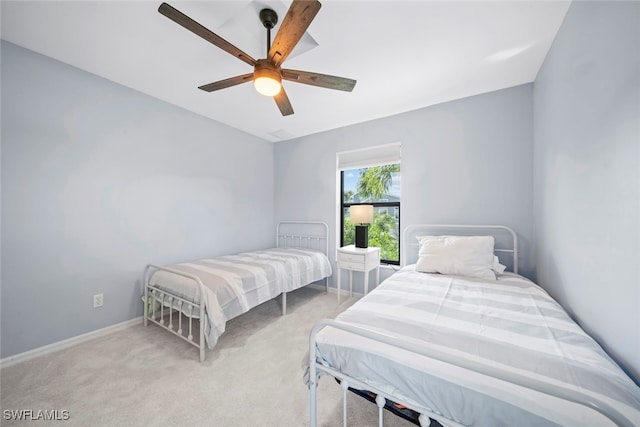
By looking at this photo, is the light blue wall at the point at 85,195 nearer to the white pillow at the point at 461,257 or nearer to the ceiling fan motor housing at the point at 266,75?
the ceiling fan motor housing at the point at 266,75

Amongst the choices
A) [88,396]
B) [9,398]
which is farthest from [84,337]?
[88,396]

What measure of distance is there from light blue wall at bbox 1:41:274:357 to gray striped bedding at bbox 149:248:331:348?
1.63 feet

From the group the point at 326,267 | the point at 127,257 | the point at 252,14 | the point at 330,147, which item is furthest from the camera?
the point at 330,147

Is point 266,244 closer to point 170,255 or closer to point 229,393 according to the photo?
point 170,255

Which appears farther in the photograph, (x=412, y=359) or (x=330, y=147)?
(x=330, y=147)

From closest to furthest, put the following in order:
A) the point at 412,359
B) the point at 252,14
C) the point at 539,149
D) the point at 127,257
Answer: the point at 412,359 < the point at 252,14 < the point at 539,149 < the point at 127,257

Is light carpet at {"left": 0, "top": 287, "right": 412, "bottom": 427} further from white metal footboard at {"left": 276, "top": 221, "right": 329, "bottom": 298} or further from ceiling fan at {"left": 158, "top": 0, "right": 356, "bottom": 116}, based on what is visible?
ceiling fan at {"left": 158, "top": 0, "right": 356, "bottom": 116}

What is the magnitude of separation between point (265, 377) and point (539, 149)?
302 centimetres

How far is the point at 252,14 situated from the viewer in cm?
153

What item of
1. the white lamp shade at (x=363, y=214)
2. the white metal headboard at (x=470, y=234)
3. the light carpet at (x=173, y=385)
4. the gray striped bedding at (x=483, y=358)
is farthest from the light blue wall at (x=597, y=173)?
the white lamp shade at (x=363, y=214)

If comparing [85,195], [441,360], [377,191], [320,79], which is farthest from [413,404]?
[85,195]

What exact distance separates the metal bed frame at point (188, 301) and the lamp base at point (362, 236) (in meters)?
0.62

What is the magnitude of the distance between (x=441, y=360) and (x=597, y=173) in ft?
4.35

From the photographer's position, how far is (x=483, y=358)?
35.0 inches
